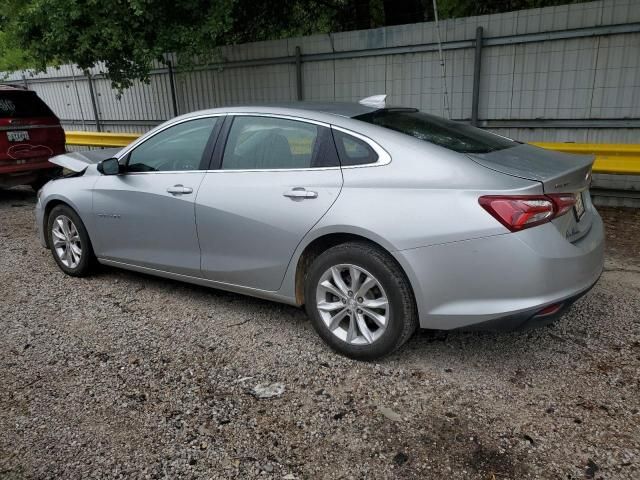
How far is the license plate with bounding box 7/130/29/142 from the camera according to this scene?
312 inches

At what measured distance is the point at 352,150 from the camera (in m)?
3.33

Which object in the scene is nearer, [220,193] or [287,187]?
[287,187]

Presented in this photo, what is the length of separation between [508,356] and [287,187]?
1830 mm

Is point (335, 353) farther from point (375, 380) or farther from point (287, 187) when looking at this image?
point (287, 187)

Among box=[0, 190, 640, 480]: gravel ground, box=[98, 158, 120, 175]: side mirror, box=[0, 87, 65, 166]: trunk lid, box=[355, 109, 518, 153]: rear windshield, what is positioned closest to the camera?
box=[0, 190, 640, 480]: gravel ground

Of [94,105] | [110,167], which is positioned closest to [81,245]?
[110,167]

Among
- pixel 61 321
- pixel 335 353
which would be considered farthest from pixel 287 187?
pixel 61 321

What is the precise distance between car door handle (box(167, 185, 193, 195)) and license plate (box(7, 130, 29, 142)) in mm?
5338

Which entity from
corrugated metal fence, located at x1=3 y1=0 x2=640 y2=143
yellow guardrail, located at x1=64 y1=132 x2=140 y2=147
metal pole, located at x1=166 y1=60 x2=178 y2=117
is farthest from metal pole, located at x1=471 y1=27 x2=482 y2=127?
yellow guardrail, located at x1=64 y1=132 x2=140 y2=147

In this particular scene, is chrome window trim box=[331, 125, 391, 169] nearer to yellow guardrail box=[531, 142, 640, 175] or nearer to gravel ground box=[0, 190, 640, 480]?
gravel ground box=[0, 190, 640, 480]

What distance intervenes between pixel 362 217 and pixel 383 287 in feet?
1.43

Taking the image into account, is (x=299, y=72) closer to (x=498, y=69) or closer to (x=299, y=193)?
(x=498, y=69)

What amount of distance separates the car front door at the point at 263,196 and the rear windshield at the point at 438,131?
0.45 metres

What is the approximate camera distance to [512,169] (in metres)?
3.01
